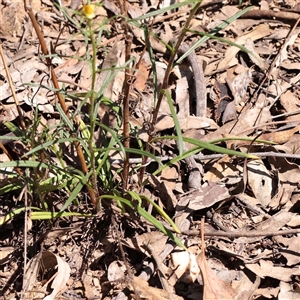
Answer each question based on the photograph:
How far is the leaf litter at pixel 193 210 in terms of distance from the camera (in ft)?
7.56

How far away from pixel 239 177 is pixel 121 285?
0.85 meters

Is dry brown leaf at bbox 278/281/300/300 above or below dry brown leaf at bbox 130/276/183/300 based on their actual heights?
below

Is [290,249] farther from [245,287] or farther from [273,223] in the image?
[245,287]

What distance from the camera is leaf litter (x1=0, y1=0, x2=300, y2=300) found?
230 cm

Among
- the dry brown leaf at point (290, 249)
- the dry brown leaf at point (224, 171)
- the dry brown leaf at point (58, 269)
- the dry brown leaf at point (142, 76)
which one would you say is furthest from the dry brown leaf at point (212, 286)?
the dry brown leaf at point (142, 76)

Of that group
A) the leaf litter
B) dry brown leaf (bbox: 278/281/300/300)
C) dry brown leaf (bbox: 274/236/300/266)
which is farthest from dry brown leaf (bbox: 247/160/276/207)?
dry brown leaf (bbox: 278/281/300/300)

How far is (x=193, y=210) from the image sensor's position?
8.00ft

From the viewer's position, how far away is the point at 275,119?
287 cm

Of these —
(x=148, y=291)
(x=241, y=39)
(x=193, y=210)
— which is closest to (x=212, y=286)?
(x=148, y=291)

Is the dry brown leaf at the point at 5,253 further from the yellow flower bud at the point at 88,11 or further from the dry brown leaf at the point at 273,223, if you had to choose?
the yellow flower bud at the point at 88,11

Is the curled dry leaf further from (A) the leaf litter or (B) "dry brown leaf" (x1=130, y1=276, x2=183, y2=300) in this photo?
(B) "dry brown leaf" (x1=130, y1=276, x2=183, y2=300)

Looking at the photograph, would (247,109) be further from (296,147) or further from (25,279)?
(25,279)

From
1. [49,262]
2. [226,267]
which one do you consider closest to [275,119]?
[226,267]

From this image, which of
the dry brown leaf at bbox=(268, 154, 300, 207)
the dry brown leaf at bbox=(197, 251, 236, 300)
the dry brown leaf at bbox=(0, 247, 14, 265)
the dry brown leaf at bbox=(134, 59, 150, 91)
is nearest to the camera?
the dry brown leaf at bbox=(197, 251, 236, 300)
